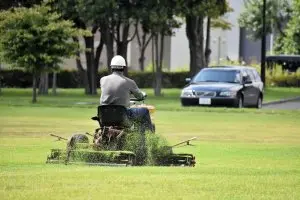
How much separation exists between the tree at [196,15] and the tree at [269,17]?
26862 millimetres

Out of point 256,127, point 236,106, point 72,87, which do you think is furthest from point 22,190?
point 72,87

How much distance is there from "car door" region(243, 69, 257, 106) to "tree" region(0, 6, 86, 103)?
6.63m

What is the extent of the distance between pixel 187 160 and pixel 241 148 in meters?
5.14

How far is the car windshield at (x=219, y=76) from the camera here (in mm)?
40094

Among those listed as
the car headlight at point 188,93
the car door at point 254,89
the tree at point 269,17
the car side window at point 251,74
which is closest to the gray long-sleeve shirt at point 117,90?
the car headlight at point 188,93

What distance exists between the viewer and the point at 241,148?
71.8ft

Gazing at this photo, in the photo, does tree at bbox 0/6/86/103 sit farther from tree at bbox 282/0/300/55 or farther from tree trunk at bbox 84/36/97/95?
tree at bbox 282/0/300/55

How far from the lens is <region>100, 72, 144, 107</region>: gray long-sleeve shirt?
1720cm

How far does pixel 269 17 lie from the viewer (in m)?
86.6

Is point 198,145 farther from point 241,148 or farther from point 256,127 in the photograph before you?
point 256,127

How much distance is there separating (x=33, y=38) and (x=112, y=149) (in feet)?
87.5

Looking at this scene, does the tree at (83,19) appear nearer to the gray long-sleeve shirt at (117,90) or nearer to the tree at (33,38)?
the tree at (33,38)

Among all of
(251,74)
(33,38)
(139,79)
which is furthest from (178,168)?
(139,79)

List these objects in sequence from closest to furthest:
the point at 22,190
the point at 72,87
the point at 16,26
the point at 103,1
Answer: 1. the point at 22,190
2. the point at 16,26
3. the point at 103,1
4. the point at 72,87
